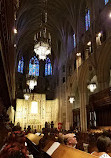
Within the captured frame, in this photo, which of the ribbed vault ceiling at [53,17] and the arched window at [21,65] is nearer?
the ribbed vault ceiling at [53,17]

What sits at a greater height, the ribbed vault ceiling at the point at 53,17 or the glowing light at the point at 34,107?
the ribbed vault ceiling at the point at 53,17

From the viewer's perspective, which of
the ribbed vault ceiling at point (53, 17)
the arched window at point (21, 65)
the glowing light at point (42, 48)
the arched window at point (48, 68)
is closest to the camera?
the glowing light at point (42, 48)

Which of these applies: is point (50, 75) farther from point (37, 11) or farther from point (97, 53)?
point (97, 53)

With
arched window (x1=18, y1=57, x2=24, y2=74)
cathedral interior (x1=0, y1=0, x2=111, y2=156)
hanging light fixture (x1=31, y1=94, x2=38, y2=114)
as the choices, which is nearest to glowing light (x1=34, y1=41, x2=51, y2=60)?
cathedral interior (x1=0, y1=0, x2=111, y2=156)

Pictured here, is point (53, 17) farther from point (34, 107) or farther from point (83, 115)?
point (83, 115)

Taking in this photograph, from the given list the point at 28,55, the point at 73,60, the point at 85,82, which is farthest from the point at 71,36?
the point at 28,55

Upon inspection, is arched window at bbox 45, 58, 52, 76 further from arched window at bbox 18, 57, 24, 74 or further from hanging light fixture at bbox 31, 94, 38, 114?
hanging light fixture at bbox 31, 94, 38, 114

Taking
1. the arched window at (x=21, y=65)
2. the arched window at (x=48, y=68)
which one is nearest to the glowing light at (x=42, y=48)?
the arched window at (x=21, y=65)

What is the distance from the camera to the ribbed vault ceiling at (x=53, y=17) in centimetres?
2035

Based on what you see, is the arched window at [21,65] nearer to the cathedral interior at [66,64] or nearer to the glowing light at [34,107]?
the cathedral interior at [66,64]

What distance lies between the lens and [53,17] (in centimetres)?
2489

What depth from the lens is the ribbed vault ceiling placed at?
20.4 metres

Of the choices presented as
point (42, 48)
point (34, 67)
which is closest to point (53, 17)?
point (34, 67)

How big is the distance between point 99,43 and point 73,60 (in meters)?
7.10
